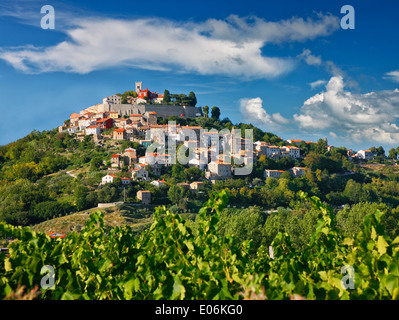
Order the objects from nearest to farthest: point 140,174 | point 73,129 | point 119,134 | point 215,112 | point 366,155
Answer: point 140,174, point 119,134, point 73,129, point 366,155, point 215,112

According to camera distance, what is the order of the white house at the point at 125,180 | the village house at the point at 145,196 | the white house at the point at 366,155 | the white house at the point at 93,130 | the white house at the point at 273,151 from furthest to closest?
the white house at the point at 366,155
the white house at the point at 273,151
the white house at the point at 93,130
the white house at the point at 125,180
the village house at the point at 145,196

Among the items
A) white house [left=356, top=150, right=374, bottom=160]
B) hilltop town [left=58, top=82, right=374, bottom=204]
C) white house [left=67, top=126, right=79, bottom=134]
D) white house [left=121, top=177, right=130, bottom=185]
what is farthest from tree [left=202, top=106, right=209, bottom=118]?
white house [left=121, top=177, right=130, bottom=185]

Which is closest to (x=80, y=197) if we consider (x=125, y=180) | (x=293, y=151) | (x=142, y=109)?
(x=125, y=180)

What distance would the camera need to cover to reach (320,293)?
9.24 ft

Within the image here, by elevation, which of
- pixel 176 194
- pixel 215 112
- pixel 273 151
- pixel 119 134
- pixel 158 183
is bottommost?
pixel 176 194

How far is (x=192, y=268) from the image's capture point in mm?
2949

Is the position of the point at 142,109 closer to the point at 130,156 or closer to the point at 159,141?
the point at 159,141

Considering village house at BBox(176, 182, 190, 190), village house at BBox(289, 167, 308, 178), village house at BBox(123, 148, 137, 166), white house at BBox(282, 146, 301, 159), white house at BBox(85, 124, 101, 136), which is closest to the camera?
village house at BBox(176, 182, 190, 190)

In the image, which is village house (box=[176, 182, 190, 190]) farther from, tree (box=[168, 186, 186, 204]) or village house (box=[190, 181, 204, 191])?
tree (box=[168, 186, 186, 204])

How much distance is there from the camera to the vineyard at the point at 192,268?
2701mm

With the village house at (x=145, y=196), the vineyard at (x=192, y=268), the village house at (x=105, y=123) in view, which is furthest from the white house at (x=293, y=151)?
the vineyard at (x=192, y=268)

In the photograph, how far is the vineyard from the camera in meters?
2.70

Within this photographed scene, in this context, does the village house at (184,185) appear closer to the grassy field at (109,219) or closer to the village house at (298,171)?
the grassy field at (109,219)
